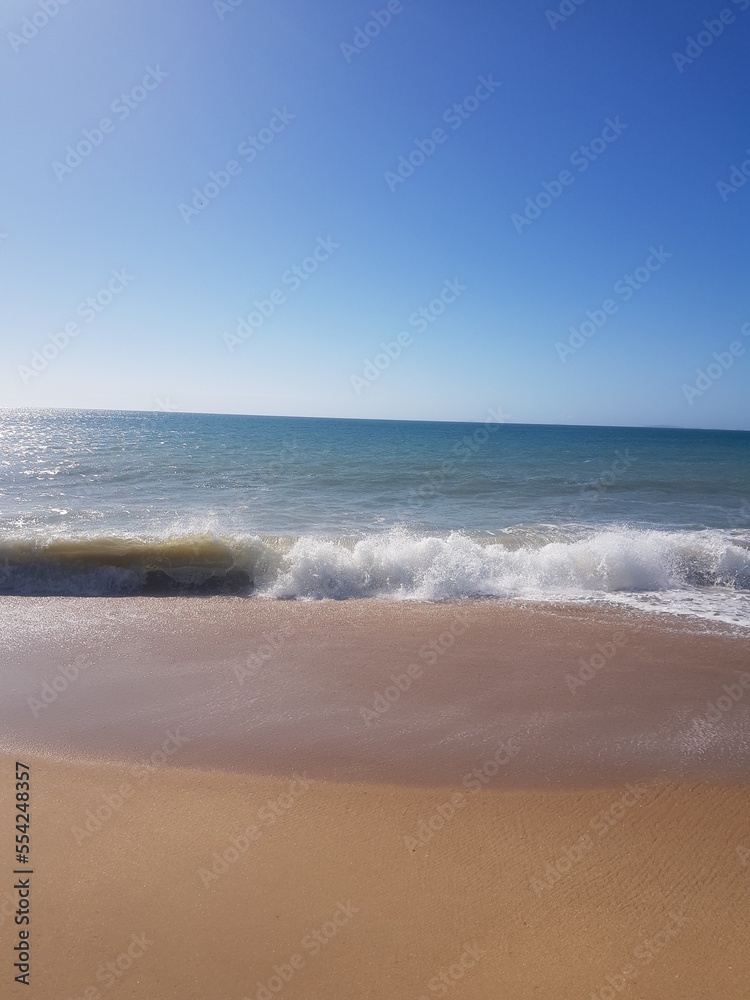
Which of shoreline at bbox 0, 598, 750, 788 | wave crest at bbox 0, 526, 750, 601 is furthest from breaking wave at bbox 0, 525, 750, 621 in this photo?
shoreline at bbox 0, 598, 750, 788

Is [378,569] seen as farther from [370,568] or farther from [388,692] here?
[388,692]

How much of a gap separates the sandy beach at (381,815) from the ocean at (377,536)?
2519 mm

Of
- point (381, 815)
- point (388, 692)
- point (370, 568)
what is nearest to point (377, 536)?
point (370, 568)

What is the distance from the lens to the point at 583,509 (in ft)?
59.4

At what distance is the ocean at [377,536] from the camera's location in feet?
34.1

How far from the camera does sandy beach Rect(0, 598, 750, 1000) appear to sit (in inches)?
125

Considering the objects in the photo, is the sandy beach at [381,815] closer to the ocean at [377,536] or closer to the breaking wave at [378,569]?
the breaking wave at [378,569]

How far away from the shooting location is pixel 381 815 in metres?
4.39

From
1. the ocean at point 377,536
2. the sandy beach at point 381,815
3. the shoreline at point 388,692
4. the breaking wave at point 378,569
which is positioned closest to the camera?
the sandy beach at point 381,815

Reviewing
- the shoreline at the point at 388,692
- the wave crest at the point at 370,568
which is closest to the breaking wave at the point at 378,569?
the wave crest at the point at 370,568

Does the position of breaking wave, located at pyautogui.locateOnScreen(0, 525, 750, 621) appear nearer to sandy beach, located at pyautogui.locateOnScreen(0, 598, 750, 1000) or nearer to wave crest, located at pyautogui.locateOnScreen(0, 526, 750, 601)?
wave crest, located at pyautogui.locateOnScreen(0, 526, 750, 601)

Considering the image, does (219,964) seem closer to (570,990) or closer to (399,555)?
(570,990)

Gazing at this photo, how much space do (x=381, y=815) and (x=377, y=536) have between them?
777cm

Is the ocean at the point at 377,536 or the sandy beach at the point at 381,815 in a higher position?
the ocean at the point at 377,536
